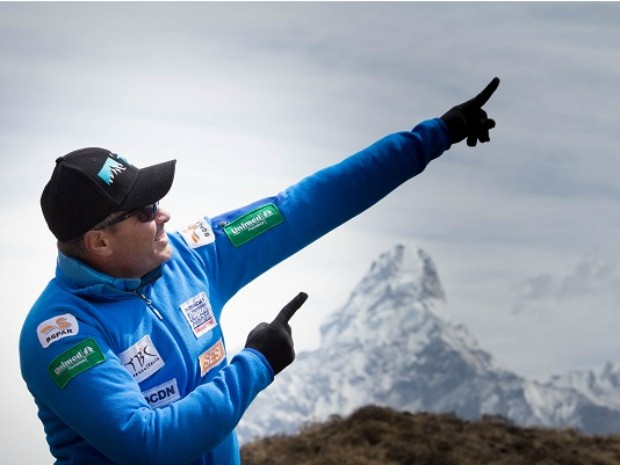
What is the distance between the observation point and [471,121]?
4262mm

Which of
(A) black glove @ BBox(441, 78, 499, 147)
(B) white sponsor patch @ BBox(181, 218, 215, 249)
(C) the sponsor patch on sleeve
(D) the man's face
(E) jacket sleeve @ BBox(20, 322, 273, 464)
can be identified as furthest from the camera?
(A) black glove @ BBox(441, 78, 499, 147)

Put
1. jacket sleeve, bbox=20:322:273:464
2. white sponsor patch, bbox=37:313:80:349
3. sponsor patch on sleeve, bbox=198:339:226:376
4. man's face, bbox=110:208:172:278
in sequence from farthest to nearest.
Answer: sponsor patch on sleeve, bbox=198:339:226:376 → man's face, bbox=110:208:172:278 → white sponsor patch, bbox=37:313:80:349 → jacket sleeve, bbox=20:322:273:464

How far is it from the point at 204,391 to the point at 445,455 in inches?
224

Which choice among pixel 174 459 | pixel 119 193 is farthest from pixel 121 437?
pixel 119 193

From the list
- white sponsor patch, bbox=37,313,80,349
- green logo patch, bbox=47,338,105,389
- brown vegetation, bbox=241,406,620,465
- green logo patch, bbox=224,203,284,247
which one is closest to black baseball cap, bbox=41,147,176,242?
white sponsor patch, bbox=37,313,80,349

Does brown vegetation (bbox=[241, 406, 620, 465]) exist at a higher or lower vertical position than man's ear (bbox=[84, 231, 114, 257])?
lower

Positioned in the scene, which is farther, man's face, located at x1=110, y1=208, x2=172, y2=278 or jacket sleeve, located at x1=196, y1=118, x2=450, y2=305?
jacket sleeve, located at x1=196, y1=118, x2=450, y2=305

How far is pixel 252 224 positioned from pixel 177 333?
24.5 inches

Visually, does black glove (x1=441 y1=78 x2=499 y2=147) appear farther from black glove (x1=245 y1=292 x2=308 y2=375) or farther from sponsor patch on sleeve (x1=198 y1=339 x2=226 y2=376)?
sponsor patch on sleeve (x1=198 y1=339 x2=226 y2=376)

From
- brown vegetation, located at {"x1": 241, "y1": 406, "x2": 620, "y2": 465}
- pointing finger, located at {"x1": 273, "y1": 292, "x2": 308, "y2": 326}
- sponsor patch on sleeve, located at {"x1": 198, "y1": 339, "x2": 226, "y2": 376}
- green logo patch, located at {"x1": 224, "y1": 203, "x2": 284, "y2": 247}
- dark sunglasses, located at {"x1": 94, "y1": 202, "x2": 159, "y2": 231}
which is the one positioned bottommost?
brown vegetation, located at {"x1": 241, "y1": 406, "x2": 620, "y2": 465}

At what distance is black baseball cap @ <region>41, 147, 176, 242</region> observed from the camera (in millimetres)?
3596

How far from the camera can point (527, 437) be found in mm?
9789

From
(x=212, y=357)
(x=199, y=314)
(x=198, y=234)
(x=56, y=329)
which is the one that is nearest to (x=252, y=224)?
(x=198, y=234)

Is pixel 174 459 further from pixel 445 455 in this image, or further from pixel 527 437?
pixel 527 437
